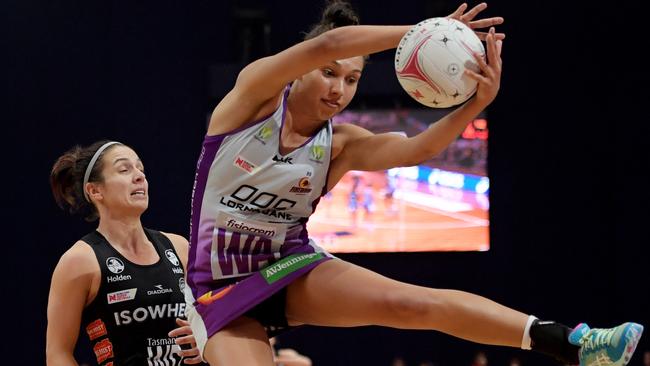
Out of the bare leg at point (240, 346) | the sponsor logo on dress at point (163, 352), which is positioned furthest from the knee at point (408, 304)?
the sponsor logo on dress at point (163, 352)

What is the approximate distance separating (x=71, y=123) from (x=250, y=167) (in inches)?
334

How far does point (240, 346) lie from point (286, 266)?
314 millimetres

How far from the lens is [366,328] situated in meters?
11.8

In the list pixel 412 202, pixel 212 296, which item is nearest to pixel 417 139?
pixel 212 296

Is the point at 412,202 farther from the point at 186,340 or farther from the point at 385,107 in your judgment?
the point at 186,340

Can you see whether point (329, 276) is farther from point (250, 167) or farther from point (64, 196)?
point (64, 196)

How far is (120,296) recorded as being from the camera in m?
3.80

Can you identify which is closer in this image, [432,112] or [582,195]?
[432,112]

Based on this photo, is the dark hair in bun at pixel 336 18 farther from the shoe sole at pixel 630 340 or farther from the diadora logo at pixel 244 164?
the shoe sole at pixel 630 340

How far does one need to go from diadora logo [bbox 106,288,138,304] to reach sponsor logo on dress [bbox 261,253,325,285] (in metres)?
0.85

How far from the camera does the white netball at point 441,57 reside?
2.83 m

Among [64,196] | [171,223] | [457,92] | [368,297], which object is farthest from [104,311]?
[171,223]

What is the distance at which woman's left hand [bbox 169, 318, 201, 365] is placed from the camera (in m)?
3.48

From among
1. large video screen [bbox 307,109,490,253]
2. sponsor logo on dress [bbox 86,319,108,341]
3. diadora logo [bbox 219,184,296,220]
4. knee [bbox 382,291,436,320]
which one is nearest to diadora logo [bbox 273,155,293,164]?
diadora logo [bbox 219,184,296,220]
